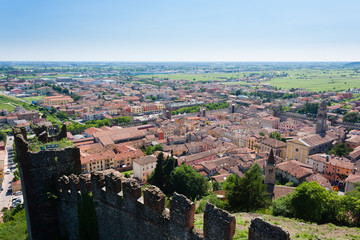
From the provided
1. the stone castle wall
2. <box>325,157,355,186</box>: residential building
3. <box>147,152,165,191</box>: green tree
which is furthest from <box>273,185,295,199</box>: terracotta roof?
the stone castle wall

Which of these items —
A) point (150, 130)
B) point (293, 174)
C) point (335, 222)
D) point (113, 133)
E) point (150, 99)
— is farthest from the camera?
point (150, 99)

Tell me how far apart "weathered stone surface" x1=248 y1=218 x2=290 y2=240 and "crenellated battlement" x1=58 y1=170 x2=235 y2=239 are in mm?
657

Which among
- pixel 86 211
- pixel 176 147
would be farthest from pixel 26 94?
pixel 86 211

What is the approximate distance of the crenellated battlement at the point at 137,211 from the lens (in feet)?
27.6

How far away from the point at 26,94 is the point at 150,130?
126m

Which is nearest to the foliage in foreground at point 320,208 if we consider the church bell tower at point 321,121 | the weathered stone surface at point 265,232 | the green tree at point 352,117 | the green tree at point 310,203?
the green tree at point 310,203

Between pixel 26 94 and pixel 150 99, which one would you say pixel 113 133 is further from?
pixel 26 94

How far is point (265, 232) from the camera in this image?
7.29 meters

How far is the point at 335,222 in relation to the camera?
24688 millimetres

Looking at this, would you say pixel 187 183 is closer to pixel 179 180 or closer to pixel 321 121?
pixel 179 180

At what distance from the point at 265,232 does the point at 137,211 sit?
540cm

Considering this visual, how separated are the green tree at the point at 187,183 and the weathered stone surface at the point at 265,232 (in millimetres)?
31763

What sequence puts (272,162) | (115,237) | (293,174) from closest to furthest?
(115,237)
(272,162)
(293,174)

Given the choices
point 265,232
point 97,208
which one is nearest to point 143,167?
point 97,208
